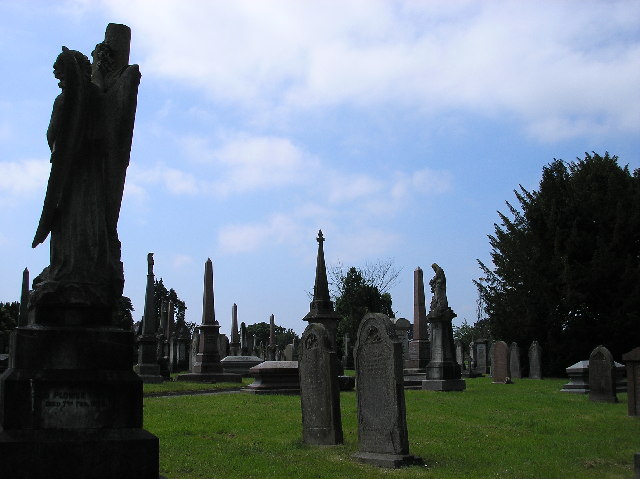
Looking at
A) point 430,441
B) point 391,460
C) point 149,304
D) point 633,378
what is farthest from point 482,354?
point 391,460

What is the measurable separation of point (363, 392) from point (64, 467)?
4484mm

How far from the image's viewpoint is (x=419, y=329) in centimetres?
3102

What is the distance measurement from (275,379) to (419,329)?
1240cm

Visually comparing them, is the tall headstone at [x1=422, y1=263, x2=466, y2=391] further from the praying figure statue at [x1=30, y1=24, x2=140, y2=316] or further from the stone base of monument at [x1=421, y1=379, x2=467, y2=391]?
the praying figure statue at [x1=30, y1=24, x2=140, y2=316]

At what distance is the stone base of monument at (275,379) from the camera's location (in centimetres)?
1970

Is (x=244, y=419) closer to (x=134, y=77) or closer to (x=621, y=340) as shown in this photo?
(x=134, y=77)

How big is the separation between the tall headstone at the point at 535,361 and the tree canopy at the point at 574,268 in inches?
71.9

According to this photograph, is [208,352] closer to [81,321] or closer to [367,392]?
[367,392]

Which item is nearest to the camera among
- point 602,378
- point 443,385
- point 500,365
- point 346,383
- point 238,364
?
point 602,378

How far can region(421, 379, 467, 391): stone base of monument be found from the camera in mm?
21672

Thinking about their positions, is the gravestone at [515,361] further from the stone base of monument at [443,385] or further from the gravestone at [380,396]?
the gravestone at [380,396]

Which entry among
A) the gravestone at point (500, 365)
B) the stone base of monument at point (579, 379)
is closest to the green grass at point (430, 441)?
the stone base of monument at point (579, 379)

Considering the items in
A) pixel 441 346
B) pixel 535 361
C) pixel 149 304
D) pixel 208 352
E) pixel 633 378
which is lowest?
pixel 535 361

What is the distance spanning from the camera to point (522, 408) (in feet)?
51.8
